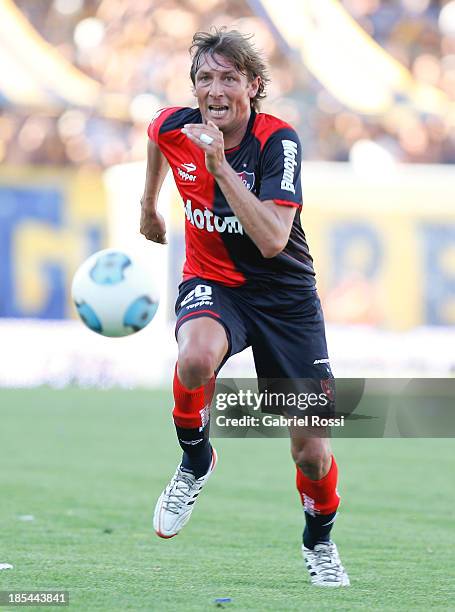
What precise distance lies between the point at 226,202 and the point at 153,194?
66cm

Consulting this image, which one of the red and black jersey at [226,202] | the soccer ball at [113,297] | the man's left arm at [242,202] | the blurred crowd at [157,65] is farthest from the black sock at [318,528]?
the blurred crowd at [157,65]

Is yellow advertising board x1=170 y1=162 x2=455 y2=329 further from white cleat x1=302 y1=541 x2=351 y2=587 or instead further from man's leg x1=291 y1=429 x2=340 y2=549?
white cleat x1=302 y1=541 x2=351 y2=587

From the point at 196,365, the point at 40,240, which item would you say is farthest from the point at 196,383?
the point at 40,240

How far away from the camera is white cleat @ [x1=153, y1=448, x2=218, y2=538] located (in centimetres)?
537

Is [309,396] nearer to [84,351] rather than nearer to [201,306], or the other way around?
[201,306]

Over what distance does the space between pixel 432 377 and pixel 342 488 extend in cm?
1096

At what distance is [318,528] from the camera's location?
18.0 ft

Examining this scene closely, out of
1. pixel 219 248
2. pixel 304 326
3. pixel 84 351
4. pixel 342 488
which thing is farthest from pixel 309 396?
pixel 84 351

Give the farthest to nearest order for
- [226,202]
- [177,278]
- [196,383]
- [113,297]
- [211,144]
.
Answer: [177,278]
[113,297]
[226,202]
[196,383]
[211,144]

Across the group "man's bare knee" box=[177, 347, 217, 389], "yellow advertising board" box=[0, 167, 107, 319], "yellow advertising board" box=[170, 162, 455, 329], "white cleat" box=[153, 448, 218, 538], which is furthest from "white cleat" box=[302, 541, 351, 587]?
"yellow advertising board" box=[0, 167, 107, 319]

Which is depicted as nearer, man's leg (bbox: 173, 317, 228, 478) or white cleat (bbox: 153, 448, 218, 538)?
man's leg (bbox: 173, 317, 228, 478)

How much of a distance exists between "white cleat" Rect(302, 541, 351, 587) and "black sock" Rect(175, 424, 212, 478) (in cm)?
60

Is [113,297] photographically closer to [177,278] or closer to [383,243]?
[177,278]

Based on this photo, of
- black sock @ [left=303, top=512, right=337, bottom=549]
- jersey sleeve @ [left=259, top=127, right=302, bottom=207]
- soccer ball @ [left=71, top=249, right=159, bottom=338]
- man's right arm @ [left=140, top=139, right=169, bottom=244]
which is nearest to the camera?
jersey sleeve @ [left=259, top=127, right=302, bottom=207]
